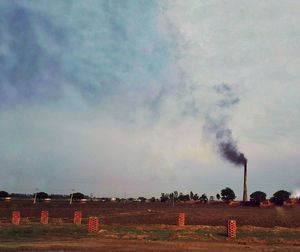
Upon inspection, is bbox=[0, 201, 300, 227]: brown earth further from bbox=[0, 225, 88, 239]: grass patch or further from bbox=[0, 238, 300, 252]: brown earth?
bbox=[0, 238, 300, 252]: brown earth

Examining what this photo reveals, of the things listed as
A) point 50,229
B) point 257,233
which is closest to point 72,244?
point 50,229

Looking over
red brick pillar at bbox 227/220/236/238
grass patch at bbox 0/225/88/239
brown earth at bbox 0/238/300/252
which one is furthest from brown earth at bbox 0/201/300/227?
brown earth at bbox 0/238/300/252

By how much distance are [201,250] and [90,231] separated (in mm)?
14496

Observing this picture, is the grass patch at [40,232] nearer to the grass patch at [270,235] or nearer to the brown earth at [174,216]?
the brown earth at [174,216]

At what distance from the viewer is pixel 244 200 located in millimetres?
142750

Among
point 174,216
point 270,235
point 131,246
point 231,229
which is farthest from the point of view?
point 174,216

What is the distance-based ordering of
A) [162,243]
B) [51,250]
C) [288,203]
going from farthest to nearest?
1. [288,203]
2. [162,243]
3. [51,250]

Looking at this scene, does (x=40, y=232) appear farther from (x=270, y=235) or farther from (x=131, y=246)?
(x=270, y=235)

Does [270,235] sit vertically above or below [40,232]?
above

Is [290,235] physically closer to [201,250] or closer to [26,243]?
[201,250]

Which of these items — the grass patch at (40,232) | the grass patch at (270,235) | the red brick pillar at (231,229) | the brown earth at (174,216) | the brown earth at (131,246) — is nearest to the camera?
Answer: the brown earth at (131,246)

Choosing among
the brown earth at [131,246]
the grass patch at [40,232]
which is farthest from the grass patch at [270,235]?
the grass patch at [40,232]

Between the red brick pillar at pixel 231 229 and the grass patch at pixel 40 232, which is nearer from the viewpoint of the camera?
the grass patch at pixel 40 232

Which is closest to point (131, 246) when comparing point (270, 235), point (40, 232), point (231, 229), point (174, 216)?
point (231, 229)
